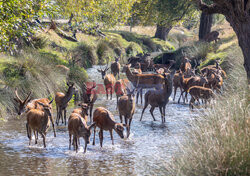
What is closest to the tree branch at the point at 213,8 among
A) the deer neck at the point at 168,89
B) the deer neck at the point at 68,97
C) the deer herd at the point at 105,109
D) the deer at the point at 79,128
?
the deer herd at the point at 105,109

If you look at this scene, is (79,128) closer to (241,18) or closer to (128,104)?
(128,104)

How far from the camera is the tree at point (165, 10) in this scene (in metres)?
33.8

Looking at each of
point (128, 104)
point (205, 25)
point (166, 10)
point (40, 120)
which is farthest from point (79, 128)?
point (166, 10)

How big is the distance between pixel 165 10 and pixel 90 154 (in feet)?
85.7

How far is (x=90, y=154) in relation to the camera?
33.9 ft

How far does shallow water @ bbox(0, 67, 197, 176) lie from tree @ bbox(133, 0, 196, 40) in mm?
20043

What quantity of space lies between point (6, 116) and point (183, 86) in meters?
7.94

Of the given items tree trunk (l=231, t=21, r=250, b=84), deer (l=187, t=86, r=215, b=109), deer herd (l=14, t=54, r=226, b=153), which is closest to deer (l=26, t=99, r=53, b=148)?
deer herd (l=14, t=54, r=226, b=153)

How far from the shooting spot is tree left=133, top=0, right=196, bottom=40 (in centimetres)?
3381

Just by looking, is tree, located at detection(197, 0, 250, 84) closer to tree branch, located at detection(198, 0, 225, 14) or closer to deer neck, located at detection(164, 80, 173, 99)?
tree branch, located at detection(198, 0, 225, 14)

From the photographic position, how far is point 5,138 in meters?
11.7

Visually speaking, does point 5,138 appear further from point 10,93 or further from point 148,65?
point 148,65

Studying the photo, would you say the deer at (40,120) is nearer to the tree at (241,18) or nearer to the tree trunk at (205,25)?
the tree at (241,18)

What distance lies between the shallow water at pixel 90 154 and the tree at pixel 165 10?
65.8 feet
